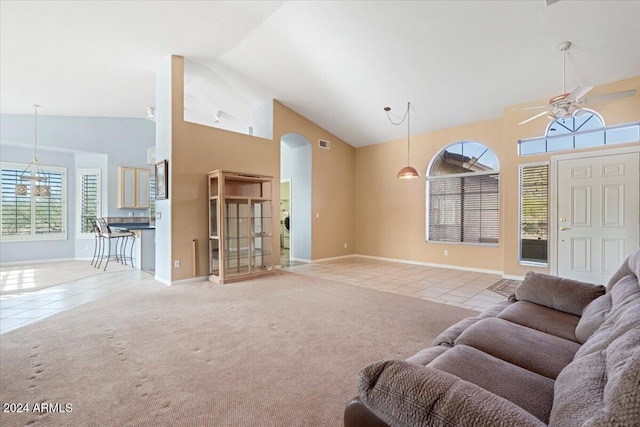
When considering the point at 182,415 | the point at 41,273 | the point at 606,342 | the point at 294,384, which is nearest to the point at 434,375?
the point at 606,342

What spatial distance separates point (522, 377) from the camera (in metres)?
1.30

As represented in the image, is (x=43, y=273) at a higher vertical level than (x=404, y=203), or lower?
lower

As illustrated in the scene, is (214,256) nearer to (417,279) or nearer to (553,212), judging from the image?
(417,279)

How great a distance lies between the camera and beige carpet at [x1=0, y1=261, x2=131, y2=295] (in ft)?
16.6

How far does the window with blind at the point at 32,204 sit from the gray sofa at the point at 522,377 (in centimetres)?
954

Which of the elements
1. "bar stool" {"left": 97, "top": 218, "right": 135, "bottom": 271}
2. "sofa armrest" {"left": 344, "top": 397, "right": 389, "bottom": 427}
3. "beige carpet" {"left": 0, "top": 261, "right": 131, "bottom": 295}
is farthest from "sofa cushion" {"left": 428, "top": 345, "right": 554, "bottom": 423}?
"bar stool" {"left": 97, "top": 218, "right": 135, "bottom": 271}

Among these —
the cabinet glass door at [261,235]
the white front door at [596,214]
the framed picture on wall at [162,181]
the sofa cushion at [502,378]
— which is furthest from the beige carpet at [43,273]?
the white front door at [596,214]

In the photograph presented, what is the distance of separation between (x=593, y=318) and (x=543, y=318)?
40cm

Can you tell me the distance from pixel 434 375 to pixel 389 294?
371 centimetres

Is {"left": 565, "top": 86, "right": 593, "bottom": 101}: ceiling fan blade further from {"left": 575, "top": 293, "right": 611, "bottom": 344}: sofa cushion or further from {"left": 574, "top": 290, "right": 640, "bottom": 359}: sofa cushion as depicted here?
{"left": 574, "top": 290, "right": 640, "bottom": 359}: sofa cushion

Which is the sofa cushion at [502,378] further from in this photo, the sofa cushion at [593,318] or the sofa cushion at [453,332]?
the sofa cushion at [593,318]

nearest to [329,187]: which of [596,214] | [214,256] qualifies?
[214,256]

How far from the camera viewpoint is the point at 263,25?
4723mm

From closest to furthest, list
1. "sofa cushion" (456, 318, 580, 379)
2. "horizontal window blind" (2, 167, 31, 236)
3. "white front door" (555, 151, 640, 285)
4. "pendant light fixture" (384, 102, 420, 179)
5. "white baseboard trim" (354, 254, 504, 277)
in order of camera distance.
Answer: "sofa cushion" (456, 318, 580, 379) < "white front door" (555, 151, 640, 285) < "pendant light fixture" (384, 102, 420, 179) < "white baseboard trim" (354, 254, 504, 277) < "horizontal window blind" (2, 167, 31, 236)
